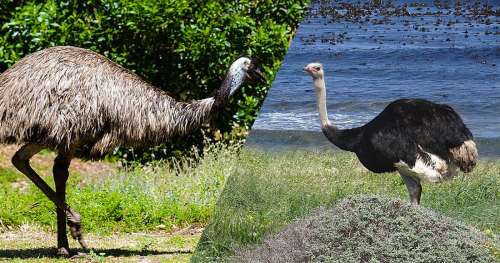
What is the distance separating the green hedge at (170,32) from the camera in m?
10.6

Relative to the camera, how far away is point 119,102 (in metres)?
6.94

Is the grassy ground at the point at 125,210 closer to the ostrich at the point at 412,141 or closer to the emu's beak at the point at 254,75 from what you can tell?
the emu's beak at the point at 254,75

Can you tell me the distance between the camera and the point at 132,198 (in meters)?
9.45

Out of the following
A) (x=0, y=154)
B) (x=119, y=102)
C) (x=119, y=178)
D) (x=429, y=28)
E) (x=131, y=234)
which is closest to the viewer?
(x=429, y=28)

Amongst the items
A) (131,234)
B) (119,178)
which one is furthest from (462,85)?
(119,178)

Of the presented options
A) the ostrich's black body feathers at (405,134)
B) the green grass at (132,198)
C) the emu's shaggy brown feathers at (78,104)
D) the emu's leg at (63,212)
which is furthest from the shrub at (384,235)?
the green grass at (132,198)

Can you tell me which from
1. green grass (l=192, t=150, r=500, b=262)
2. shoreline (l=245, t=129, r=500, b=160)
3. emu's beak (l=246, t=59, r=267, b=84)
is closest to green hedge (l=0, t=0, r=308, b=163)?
emu's beak (l=246, t=59, r=267, b=84)

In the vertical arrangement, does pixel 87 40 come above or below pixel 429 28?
below

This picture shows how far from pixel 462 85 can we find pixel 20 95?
3968mm

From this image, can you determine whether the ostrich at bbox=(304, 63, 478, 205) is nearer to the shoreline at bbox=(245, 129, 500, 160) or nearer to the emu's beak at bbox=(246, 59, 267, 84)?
the shoreline at bbox=(245, 129, 500, 160)

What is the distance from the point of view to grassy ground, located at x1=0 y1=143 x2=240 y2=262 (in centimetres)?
791

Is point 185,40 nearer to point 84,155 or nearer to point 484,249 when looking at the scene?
point 84,155

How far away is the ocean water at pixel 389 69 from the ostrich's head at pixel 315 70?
0.09ft

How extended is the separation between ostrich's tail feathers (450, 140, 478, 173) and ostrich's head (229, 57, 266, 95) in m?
3.69
